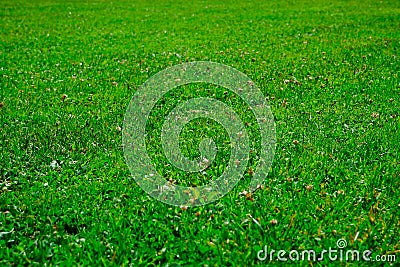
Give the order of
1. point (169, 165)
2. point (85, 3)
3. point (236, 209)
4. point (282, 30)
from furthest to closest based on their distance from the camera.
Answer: point (85, 3) < point (282, 30) < point (169, 165) < point (236, 209)

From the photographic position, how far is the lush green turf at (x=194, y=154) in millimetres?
3100

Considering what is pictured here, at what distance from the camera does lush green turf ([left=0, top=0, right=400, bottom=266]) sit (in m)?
3.10

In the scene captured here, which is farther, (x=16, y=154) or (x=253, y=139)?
(x=253, y=139)

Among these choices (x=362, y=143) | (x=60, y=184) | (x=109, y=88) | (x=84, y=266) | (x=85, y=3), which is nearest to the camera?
(x=84, y=266)

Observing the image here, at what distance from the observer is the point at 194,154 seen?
4305 mm

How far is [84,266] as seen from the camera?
9.46 feet

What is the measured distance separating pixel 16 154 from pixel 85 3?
15.8 metres

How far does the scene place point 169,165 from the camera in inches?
163

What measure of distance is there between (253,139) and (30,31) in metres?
9.35

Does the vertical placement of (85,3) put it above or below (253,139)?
above

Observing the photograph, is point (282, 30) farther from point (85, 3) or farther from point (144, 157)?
point (85, 3)

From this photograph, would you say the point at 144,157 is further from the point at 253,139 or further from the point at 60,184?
the point at 253,139

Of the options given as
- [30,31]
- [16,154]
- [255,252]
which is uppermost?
[30,31]

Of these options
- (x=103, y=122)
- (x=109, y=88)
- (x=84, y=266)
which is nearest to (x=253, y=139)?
(x=103, y=122)
